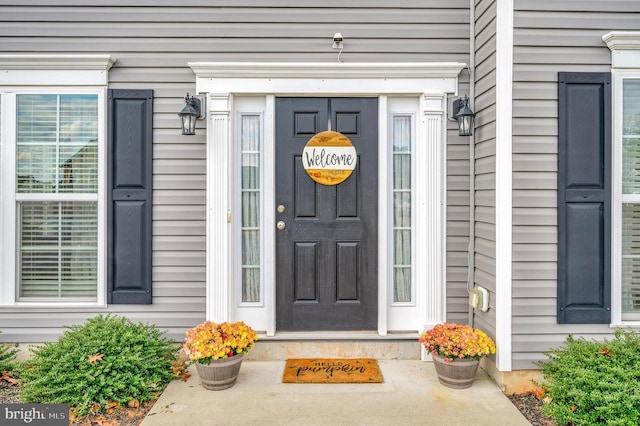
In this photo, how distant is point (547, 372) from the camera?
105 inches

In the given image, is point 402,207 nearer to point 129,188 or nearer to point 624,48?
point 624,48

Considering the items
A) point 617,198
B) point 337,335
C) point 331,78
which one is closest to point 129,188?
point 331,78

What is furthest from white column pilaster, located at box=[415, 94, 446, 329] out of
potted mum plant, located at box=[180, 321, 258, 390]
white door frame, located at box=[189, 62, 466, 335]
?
potted mum plant, located at box=[180, 321, 258, 390]

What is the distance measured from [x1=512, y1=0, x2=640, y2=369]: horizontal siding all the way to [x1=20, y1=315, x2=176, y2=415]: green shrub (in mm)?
2465

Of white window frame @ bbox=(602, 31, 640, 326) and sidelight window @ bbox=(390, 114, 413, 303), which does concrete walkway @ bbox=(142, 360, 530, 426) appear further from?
white window frame @ bbox=(602, 31, 640, 326)

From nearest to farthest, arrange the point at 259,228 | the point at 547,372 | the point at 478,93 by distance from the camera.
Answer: the point at 547,372 < the point at 478,93 < the point at 259,228

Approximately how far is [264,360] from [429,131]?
221cm

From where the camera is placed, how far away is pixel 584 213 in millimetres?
2818

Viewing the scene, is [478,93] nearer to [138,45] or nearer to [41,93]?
[138,45]

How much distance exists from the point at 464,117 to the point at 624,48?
112 centimetres

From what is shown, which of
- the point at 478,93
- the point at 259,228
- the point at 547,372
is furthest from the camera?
the point at 259,228

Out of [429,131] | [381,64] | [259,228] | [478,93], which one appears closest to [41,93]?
[259,228]

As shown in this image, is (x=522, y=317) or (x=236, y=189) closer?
(x=522, y=317)

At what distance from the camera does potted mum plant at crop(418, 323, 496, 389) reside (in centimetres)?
271
